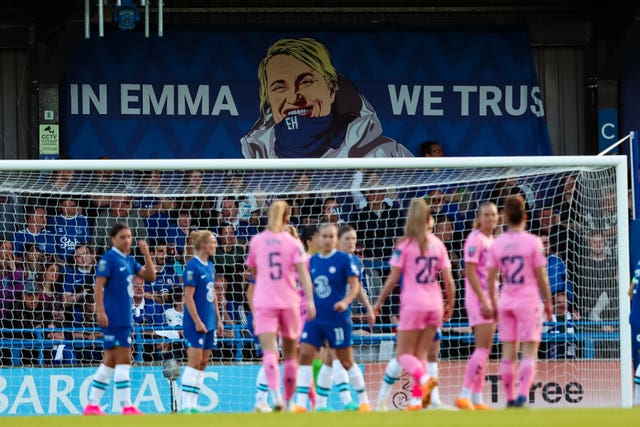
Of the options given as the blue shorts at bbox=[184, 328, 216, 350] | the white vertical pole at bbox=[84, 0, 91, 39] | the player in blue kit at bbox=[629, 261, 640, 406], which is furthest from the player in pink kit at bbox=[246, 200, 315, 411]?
the white vertical pole at bbox=[84, 0, 91, 39]

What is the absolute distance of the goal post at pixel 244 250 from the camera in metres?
12.1

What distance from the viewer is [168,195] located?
12734 millimetres

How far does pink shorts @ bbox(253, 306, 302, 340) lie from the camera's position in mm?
9492

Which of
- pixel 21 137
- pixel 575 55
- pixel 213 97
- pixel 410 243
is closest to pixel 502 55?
pixel 575 55

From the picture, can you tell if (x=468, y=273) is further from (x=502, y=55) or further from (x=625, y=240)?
(x=502, y=55)

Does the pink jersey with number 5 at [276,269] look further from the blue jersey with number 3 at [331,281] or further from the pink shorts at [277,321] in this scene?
the blue jersey with number 3 at [331,281]

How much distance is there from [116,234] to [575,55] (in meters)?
8.27

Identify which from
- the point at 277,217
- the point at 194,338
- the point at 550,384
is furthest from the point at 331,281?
the point at 550,384

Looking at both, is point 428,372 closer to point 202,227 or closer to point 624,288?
point 624,288

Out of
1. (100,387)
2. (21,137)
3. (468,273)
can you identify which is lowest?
(100,387)

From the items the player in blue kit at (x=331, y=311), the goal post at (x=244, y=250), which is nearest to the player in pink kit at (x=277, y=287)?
the player in blue kit at (x=331, y=311)

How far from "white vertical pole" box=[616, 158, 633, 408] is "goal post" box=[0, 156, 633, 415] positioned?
0.01 meters

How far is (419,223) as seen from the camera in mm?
9727

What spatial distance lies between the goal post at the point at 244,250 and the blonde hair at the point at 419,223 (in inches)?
75.7
